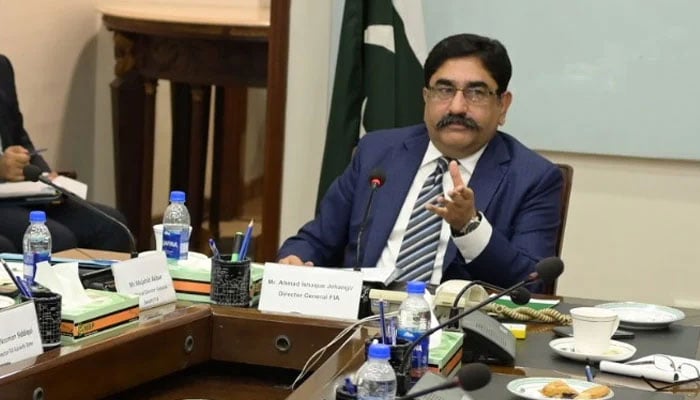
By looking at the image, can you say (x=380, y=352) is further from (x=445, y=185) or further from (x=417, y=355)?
(x=445, y=185)

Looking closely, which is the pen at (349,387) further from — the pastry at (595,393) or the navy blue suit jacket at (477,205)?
the navy blue suit jacket at (477,205)

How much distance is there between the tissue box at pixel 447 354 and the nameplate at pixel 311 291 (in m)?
0.23

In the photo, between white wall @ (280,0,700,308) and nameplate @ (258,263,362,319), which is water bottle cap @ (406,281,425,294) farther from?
white wall @ (280,0,700,308)

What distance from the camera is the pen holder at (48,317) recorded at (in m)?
1.67

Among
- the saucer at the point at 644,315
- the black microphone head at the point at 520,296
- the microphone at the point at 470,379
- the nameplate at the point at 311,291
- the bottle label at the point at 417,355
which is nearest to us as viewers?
the microphone at the point at 470,379

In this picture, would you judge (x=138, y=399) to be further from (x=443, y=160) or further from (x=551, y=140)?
(x=551, y=140)

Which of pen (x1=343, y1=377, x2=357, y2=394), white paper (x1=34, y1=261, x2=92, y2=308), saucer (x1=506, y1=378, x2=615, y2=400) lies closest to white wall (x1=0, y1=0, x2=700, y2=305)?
saucer (x1=506, y1=378, x2=615, y2=400)

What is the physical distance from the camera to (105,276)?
202 cm

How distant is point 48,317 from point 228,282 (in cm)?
44

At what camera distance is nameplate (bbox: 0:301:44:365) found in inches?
61.4

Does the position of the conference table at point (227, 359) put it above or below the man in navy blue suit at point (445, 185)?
below

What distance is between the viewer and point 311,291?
2012mm

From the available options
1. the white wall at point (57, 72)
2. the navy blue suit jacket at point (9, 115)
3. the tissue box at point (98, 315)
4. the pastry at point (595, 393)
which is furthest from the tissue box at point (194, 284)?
the white wall at point (57, 72)

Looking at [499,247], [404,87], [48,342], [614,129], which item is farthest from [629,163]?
[48,342]
